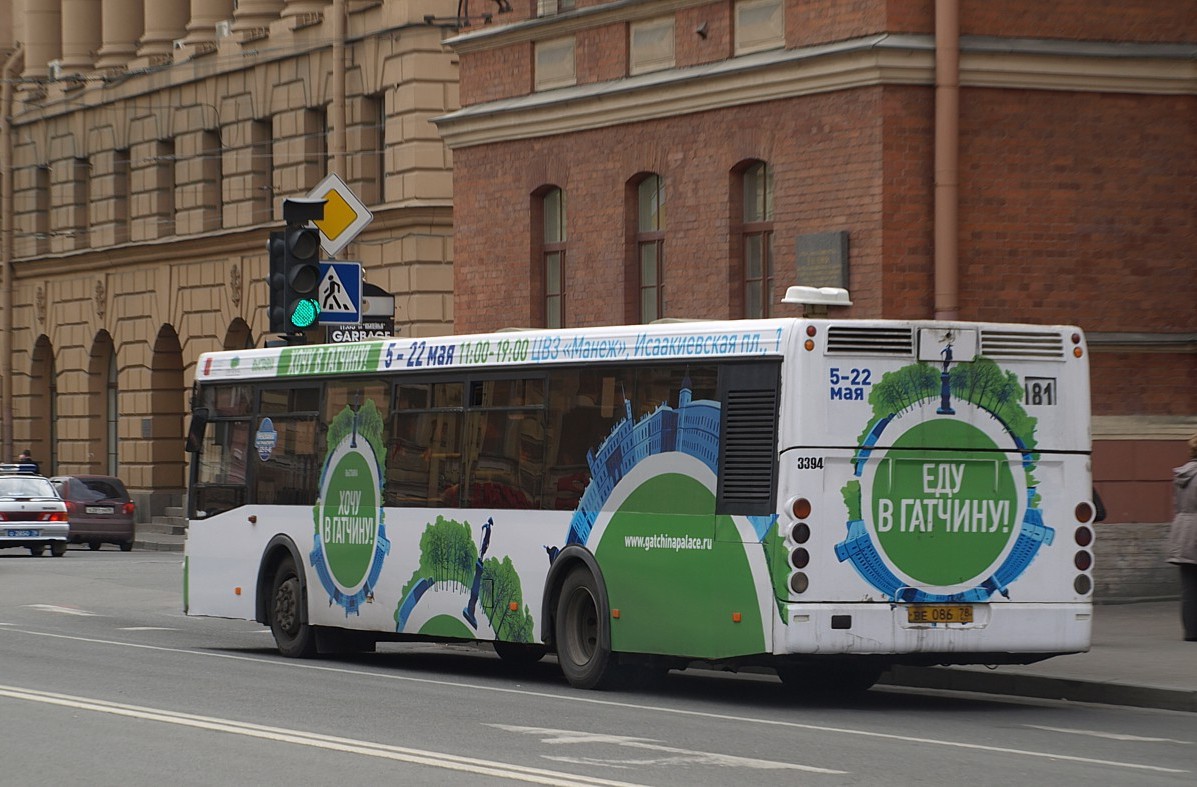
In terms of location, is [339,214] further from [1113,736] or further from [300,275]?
[1113,736]

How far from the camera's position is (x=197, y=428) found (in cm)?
2081

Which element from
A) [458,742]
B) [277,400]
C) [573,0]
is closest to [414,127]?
[573,0]

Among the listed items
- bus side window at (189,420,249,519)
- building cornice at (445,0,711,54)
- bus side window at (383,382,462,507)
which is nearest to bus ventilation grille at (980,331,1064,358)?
bus side window at (383,382,462,507)

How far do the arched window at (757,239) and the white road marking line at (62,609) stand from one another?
7.90 metres

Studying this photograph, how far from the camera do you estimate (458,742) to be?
12.0 m

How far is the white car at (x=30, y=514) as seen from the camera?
39094 mm

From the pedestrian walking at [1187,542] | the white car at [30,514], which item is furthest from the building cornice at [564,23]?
the white car at [30,514]

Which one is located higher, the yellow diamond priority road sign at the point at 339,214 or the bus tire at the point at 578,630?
the yellow diamond priority road sign at the point at 339,214

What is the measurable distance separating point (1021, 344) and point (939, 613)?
185cm

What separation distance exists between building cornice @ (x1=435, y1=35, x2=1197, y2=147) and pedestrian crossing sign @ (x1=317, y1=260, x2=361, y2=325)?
547 centimetres

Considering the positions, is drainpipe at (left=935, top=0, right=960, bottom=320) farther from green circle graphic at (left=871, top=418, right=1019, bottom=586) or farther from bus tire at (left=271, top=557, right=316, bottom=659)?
green circle graphic at (left=871, top=418, right=1019, bottom=586)

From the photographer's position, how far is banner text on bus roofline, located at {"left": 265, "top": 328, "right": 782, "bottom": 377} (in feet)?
48.7

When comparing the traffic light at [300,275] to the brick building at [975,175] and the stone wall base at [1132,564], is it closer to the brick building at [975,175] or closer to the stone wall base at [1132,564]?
the brick building at [975,175]

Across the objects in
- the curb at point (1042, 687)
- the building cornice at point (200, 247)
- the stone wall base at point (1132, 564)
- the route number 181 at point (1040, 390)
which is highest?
the building cornice at point (200, 247)
